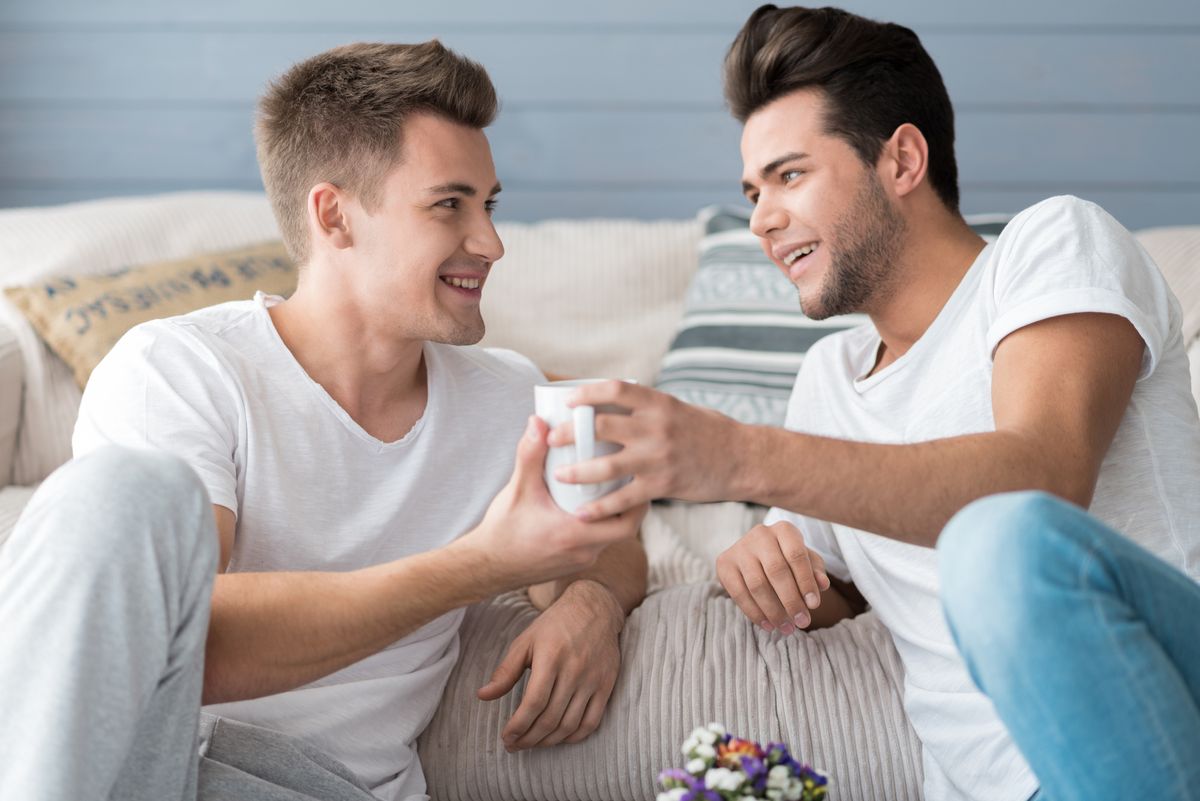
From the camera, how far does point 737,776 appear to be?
74 centimetres

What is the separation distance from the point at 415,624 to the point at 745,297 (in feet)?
3.85

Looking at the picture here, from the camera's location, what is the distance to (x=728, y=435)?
0.93 m

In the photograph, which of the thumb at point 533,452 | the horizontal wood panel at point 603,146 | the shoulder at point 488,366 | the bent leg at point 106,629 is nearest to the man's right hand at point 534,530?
the thumb at point 533,452

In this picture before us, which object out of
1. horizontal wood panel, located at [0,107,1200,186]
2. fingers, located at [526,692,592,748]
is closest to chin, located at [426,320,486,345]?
fingers, located at [526,692,592,748]

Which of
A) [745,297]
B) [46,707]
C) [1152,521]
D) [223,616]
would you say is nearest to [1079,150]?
[745,297]

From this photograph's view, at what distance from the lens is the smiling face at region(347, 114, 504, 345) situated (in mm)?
1377

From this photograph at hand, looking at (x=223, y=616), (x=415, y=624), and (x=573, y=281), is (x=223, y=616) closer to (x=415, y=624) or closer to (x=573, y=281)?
(x=415, y=624)

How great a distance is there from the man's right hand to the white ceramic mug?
0.03 ft

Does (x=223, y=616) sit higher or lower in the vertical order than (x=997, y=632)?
lower

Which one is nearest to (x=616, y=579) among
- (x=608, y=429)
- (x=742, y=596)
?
(x=742, y=596)

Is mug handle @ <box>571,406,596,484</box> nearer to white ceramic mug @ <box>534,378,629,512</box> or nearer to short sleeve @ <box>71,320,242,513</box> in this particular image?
white ceramic mug @ <box>534,378,629,512</box>

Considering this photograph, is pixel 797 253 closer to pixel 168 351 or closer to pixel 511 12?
pixel 168 351

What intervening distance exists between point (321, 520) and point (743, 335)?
97 centimetres

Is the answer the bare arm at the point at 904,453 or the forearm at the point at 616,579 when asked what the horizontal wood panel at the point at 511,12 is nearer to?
the forearm at the point at 616,579
